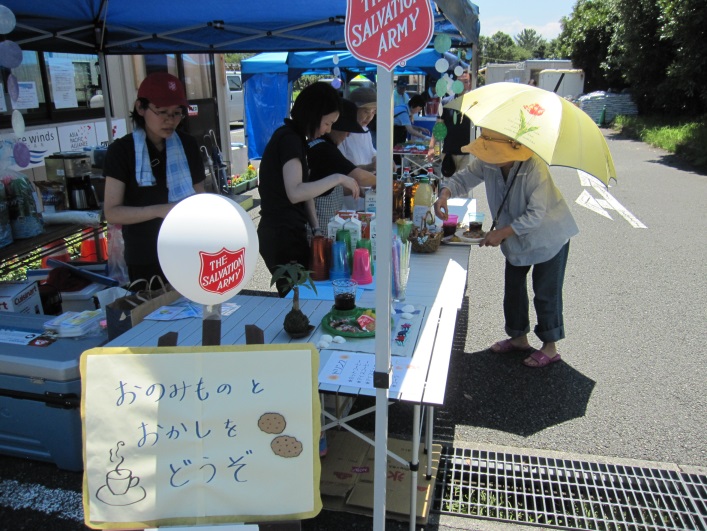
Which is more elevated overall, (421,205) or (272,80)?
(272,80)

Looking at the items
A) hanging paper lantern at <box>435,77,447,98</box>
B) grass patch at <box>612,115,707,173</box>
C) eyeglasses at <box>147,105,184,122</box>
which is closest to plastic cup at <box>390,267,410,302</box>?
eyeglasses at <box>147,105,184,122</box>

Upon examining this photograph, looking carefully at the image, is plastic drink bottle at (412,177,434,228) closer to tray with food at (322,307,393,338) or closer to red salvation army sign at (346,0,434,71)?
tray with food at (322,307,393,338)

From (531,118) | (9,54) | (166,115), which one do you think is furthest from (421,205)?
(9,54)

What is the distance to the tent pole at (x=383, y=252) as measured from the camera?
1598 mm

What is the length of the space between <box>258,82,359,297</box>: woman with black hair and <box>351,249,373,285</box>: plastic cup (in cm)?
36

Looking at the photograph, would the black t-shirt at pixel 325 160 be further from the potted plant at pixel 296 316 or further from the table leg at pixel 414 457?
the table leg at pixel 414 457

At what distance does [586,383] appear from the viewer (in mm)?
3689

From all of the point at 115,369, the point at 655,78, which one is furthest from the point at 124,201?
the point at 655,78

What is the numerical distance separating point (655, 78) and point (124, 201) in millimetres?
19017

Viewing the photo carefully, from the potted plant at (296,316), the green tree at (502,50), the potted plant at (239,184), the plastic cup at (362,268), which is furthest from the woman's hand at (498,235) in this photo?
the green tree at (502,50)

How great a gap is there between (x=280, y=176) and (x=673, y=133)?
47.9ft

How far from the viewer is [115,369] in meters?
1.56

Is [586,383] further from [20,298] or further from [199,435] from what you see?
[20,298]

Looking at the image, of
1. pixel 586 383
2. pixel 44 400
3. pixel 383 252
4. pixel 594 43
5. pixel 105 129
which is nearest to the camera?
pixel 383 252
